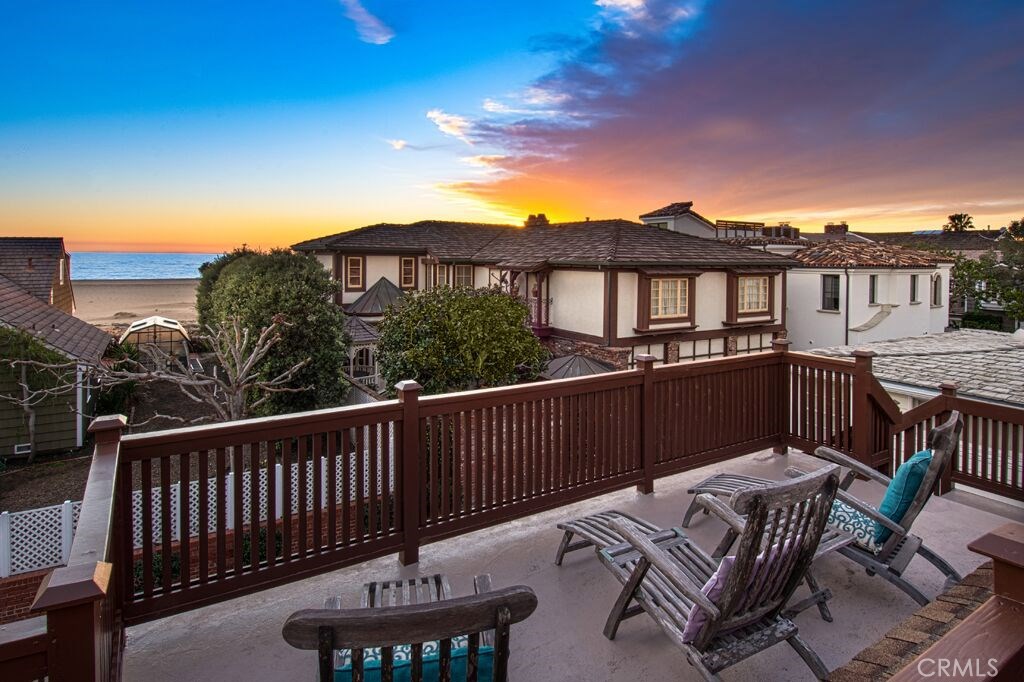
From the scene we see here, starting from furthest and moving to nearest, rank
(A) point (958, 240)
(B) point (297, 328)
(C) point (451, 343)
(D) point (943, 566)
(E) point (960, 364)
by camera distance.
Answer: (A) point (958, 240), (B) point (297, 328), (C) point (451, 343), (E) point (960, 364), (D) point (943, 566)

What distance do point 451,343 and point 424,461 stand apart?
851 cm

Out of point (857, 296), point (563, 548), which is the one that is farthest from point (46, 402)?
point (857, 296)

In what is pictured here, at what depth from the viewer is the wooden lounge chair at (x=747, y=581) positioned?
2109mm

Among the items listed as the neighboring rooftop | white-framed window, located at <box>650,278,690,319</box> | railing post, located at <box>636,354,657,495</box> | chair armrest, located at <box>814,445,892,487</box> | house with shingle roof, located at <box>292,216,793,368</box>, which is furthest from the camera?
the neighboring rooftop

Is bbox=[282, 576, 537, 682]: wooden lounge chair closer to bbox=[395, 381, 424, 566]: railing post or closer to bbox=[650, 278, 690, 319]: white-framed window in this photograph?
bbox=[395, 381, 424, 566]: railing post

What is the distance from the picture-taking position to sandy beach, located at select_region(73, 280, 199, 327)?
136 ft

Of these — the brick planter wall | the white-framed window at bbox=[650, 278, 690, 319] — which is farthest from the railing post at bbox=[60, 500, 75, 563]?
the white-framed window at bbox=[650, 278, 690, 319]

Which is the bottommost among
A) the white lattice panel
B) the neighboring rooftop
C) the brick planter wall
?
the brick planter wall

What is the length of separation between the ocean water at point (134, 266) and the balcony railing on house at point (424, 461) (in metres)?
85.1

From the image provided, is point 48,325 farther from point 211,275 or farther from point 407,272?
point 407,272

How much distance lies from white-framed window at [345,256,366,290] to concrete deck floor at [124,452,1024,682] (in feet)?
73.3

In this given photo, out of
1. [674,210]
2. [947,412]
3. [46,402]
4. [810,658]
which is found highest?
[674,210]

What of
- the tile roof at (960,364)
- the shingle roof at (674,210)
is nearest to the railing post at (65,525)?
the tile roof at (960,364)

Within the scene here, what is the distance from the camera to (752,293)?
19.5 m
